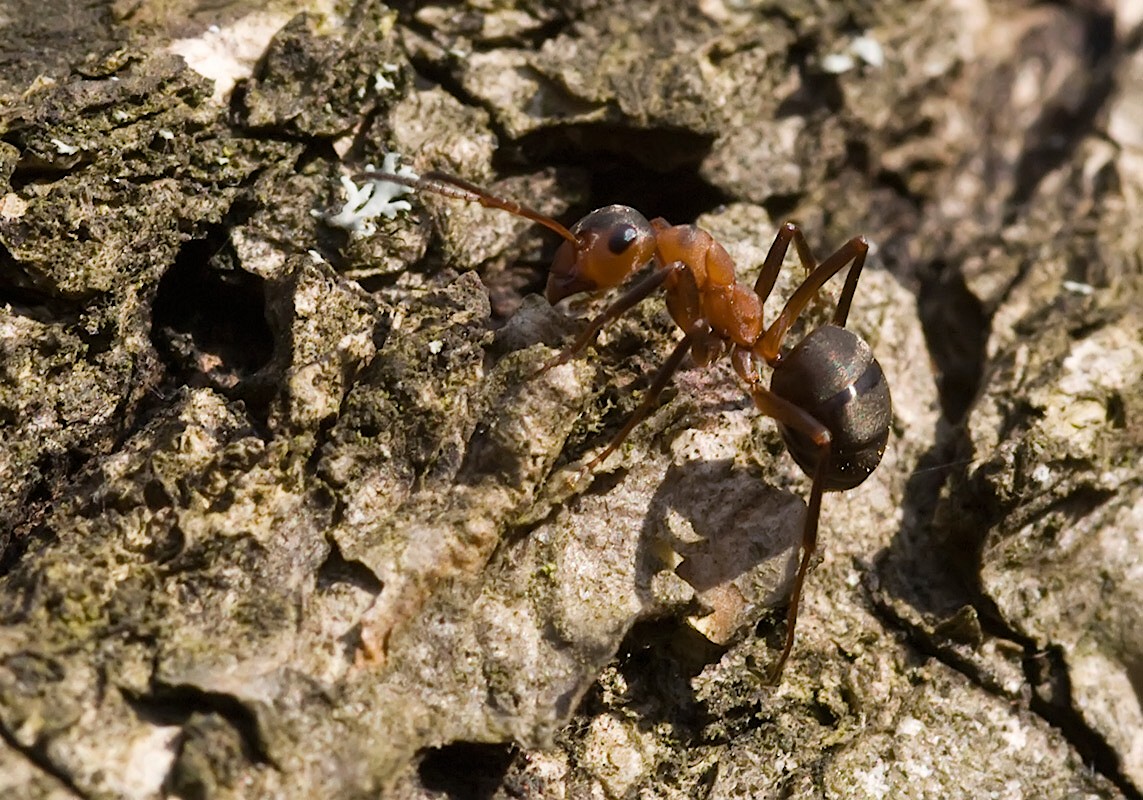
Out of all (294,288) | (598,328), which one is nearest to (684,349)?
(598,328)

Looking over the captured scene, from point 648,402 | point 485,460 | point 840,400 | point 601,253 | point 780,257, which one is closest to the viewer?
point 485,460

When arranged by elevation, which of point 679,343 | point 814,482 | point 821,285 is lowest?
point 814,482

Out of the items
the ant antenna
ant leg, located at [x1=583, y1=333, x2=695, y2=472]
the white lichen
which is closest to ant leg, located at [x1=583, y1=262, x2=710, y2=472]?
ant leg, located at [x1=583, y1=333, x2=695, y2=472]

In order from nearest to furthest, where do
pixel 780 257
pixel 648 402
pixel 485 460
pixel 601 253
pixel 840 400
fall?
pixel 485 460 < pixel 648 402 < pixel 840 400 < pixel 601 253 < pixel 780 257

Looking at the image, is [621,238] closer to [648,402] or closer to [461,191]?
[461,191]

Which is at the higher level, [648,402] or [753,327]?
[648,402]

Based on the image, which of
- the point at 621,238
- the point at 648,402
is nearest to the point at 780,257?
the point at 621,238

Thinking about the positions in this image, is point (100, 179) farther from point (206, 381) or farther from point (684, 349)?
point (684, 349)

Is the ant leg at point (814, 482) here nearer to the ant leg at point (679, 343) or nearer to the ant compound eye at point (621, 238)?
the ant leg at point (679, 343)
